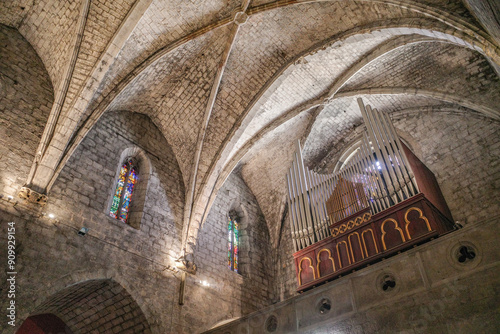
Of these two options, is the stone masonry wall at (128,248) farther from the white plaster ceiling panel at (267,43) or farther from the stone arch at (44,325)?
the white plaster ceiling panel at (267,43)

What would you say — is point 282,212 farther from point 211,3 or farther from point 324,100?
point 211,3

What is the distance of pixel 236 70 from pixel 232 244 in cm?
503

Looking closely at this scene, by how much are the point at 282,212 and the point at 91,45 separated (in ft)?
24.1

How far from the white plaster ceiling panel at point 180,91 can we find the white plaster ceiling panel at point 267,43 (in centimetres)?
45

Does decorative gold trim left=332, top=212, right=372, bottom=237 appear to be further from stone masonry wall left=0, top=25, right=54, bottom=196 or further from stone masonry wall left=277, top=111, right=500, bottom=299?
stone masonry wall left=0, top=25, right=54, bottom=196

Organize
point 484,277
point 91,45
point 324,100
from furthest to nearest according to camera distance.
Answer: point 324,100 → point 91,45 → point 484,277

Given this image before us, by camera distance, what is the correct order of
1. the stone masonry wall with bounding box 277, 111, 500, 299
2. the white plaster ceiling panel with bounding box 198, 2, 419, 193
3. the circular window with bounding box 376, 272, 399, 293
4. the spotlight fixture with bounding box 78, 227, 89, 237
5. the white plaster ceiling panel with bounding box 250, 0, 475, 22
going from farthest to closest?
the white plaster ceiling panel with bounding box 198, 2, 419, 193 → the stone masonry wall with bounding box 277, 111, 500, 299 → the spotlight fixture with bounding box 78, 227, 89, 237 → the white plaster ceiling panel with bounding box 250, 0, 475, 22 → the circular window with bounding box 376, 272, 399, 293

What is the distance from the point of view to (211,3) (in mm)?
9914

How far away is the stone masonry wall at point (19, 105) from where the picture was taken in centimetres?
823

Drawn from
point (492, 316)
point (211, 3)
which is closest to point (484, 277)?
point (492, 316)

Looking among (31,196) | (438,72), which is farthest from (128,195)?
(438,72)

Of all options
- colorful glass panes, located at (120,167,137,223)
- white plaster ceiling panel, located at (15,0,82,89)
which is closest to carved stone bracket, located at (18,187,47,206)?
colorful glass panes, located at (120,167,137,223)

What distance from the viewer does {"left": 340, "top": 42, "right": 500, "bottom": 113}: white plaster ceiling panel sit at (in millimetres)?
10012

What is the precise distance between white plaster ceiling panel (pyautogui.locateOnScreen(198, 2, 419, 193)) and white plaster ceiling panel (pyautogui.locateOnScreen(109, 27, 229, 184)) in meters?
0.45
